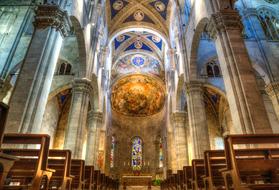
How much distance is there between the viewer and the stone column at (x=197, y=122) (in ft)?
35.8

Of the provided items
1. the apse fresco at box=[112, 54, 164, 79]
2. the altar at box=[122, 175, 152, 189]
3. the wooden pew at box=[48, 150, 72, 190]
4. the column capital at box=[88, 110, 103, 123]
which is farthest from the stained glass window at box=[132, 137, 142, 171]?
the wooden pew at box=[48, 150, 72, 190]

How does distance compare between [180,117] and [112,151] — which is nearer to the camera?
[180,117]

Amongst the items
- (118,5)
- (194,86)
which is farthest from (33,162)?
(118,5)

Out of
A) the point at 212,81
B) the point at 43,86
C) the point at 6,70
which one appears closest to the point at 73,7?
the point at 43,86

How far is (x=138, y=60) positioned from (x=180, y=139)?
1435cm

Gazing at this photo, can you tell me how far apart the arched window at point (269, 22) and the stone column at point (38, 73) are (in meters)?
13.6

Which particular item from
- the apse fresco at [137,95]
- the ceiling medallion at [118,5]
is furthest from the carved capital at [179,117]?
the ceiling medallion at [118,5]

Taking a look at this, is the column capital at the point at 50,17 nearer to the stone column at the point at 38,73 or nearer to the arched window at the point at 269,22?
the stone column at the point at 38,73

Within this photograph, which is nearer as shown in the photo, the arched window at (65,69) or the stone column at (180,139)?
the stone column at (180,139)

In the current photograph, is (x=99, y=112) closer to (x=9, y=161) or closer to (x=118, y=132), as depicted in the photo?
(x=118, y=132)

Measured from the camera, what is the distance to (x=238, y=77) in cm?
675

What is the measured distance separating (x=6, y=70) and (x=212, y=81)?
14834 millimetres

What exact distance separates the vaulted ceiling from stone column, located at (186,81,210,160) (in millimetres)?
11590

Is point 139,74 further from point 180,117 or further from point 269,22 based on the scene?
point 269,22
